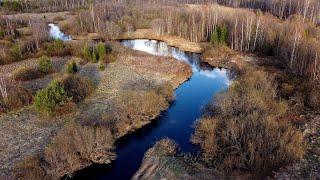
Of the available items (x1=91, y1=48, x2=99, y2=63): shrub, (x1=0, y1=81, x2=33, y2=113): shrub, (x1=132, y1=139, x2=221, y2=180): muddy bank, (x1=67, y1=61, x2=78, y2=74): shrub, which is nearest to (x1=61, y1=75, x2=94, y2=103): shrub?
(x1=67, y1=61, x2=78, y2=74): shrub

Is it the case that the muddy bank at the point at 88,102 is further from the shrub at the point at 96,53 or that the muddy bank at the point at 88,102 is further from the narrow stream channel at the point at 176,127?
the shrub at the point at 96,53

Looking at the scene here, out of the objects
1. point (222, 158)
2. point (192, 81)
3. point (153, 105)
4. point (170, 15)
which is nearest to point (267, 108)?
point (222, 158)

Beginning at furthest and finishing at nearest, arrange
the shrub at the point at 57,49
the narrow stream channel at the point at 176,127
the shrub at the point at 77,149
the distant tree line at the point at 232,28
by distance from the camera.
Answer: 1. the shrub at the point at 57,49
2. the distant tree line at the point at 232,28
3. the narrow stream channel at the point at 176,127
4. the shrub at the point at 77,149

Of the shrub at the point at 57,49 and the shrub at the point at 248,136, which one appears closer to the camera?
the shrub at the point at 248,136

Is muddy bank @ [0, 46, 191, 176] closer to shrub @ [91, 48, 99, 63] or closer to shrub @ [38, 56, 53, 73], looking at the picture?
shrub @ [91, 48, 99, 63]

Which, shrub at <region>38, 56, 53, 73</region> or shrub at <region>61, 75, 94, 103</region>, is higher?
shrub at <region>38, 56, 53, 73</region>

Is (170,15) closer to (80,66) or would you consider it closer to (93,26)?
(93,26)

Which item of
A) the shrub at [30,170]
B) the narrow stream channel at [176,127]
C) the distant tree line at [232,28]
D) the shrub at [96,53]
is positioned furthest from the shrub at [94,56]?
the shrub at [30,170]
